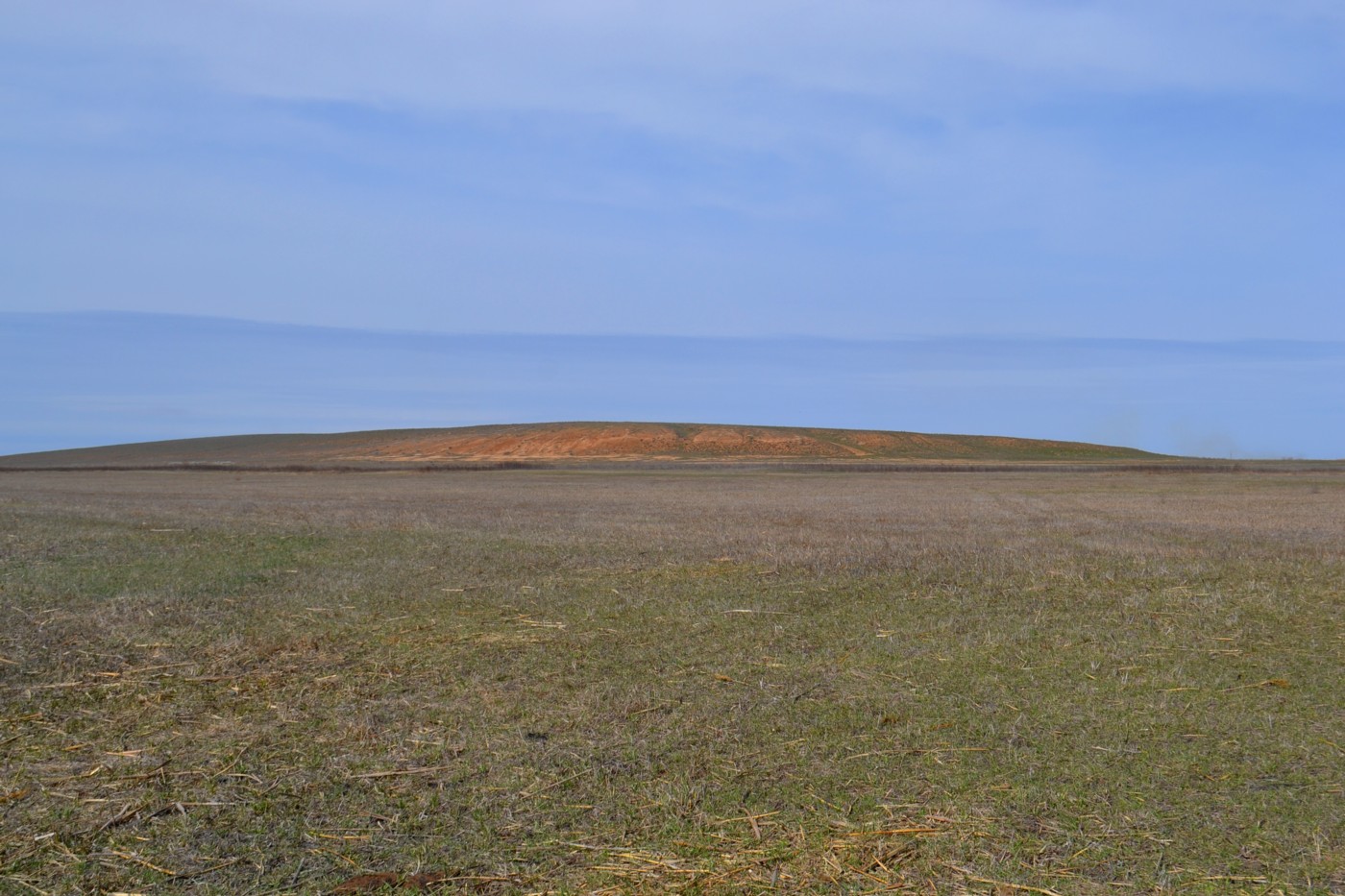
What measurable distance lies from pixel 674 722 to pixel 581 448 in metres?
98.5

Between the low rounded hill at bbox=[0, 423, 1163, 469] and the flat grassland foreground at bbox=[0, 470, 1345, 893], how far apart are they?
256ft

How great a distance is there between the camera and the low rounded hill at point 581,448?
99.6 meters

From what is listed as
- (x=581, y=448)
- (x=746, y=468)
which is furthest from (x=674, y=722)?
(x=581, y=448)

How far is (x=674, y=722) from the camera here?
7.52 m

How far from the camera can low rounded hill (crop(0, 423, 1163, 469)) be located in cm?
9962

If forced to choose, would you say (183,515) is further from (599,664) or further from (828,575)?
(599,664)

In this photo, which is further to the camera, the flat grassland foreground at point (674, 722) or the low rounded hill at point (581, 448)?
the low rounded hill at point (581, 448)

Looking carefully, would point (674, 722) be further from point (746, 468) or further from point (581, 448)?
point (581, 448)

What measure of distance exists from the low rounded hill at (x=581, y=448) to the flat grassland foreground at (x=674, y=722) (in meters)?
78.0

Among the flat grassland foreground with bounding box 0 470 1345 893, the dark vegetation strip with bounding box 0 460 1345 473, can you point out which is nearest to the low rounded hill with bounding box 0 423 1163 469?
the dark vegetation strip with bounding box 0 460 1345 473

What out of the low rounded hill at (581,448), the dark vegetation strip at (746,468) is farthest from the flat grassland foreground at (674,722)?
the low rounded hill at (581,448)

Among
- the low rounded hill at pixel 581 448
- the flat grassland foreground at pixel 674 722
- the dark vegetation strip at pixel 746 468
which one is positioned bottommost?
the flat grassland foreground at pixel 674 722

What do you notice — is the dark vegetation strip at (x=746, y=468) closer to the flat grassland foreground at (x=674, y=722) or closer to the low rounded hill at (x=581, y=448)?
the low rounded hill at (x=581, y=448)

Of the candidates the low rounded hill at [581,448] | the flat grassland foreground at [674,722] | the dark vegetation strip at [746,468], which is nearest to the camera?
the flat grassland foreground at [674,722]
